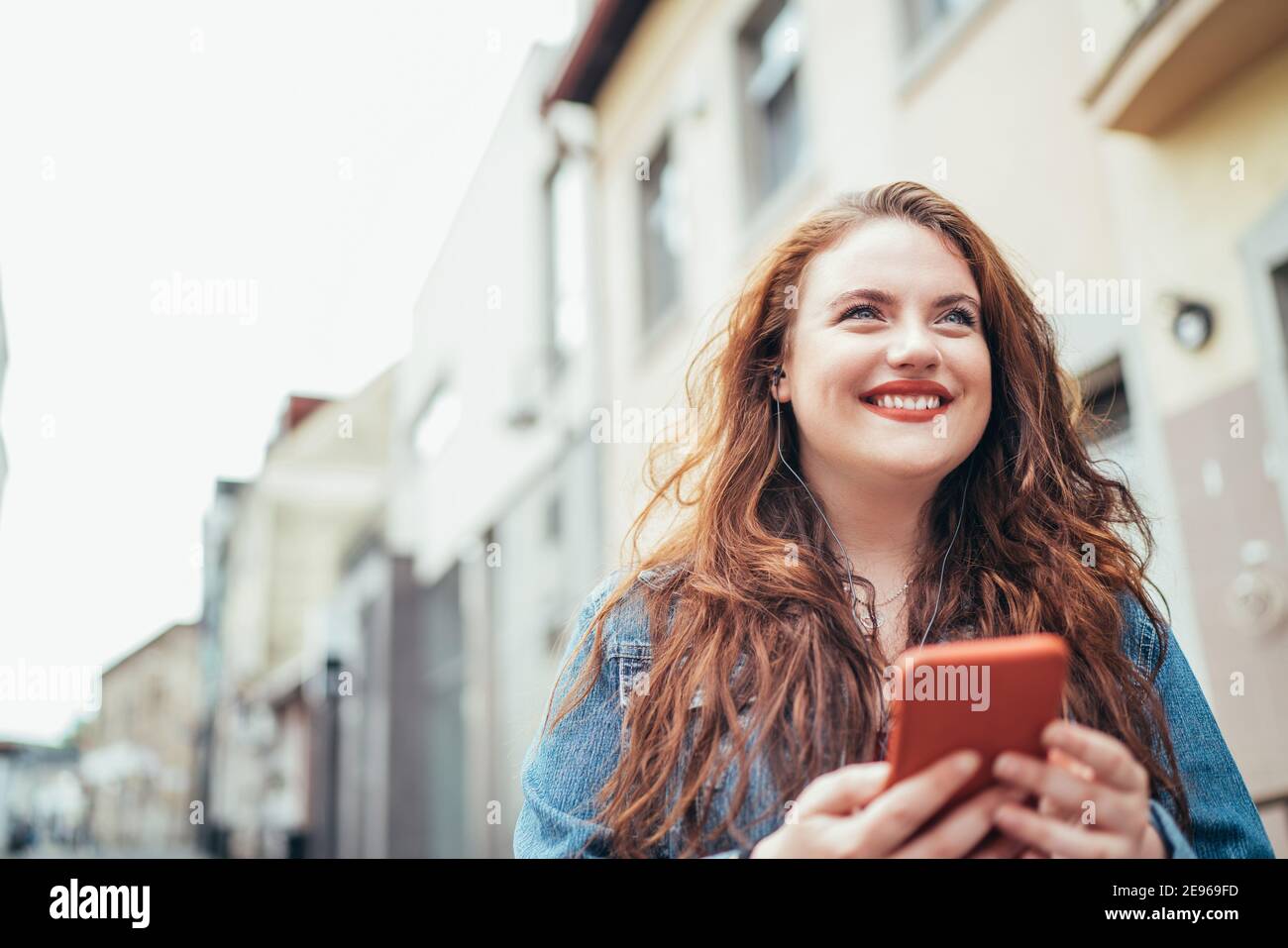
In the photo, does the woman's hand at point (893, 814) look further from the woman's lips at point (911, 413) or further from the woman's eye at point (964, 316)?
the woman's eye at point (964, 316)

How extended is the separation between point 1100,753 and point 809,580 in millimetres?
387

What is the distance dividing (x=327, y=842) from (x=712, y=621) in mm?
11682

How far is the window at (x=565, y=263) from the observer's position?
7.44 m

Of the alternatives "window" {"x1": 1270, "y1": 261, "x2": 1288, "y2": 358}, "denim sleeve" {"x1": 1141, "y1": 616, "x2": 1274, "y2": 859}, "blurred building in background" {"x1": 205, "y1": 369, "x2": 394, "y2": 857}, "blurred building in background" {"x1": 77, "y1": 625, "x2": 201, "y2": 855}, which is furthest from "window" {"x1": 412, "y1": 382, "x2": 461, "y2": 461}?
"blurred building in background" {"x1": 77, "y1": 625, "x2": 201, "y2": 855}

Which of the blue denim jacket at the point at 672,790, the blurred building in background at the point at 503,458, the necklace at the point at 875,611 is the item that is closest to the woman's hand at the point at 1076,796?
the blue denim jacket at the point at 672,790

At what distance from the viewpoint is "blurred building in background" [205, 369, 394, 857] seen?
1266 centimetres

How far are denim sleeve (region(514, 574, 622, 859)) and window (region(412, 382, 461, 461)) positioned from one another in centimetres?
848

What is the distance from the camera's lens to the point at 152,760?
21422 millimetres

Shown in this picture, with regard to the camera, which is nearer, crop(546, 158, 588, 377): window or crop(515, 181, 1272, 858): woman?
crop(515, 181, 1272, 858): woman

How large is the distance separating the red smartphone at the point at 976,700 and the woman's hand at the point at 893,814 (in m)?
0.01

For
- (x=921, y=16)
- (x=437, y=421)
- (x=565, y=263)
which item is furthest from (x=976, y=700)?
(x=437, y=421)

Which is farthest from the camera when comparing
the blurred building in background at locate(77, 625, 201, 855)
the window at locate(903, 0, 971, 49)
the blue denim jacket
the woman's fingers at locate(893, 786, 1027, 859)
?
the blurred building in background at locate(77, 625, 201, 855)

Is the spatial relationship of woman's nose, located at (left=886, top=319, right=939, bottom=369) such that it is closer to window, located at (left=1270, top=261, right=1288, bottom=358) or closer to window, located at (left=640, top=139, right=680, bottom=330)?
window, located at (left=1270, top=261, right=1288, bottom=358)

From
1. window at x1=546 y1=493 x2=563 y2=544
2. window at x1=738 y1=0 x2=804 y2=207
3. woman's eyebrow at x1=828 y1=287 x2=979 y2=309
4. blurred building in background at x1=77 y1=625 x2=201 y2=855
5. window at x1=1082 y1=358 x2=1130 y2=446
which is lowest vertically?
A: blurred building in background at x1=77 y1=625 x2=201 y2=855
